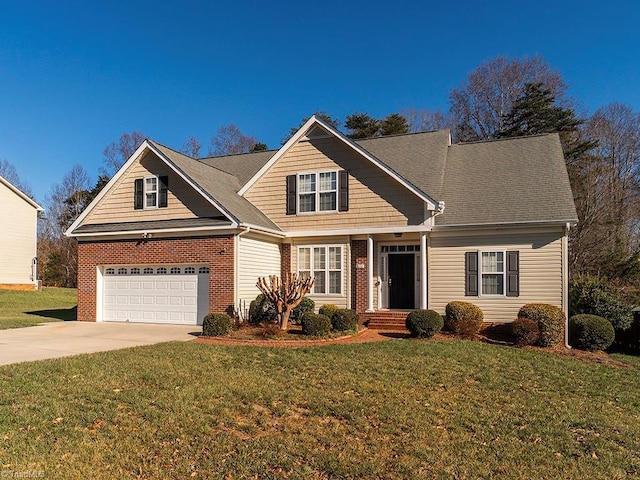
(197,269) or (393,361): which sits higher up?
(197,269)

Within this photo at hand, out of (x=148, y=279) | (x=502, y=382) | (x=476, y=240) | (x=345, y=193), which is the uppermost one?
(x=345, y=193)

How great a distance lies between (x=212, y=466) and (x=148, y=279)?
1289 centimetres

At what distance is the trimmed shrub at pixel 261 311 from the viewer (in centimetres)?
1519

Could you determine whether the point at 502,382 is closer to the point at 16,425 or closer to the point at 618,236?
the point at 16,425

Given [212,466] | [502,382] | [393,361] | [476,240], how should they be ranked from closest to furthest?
[212,466], [502,382], [393,361], [476,240]

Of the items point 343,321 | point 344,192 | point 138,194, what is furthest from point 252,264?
point 138,194

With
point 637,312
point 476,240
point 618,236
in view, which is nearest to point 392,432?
point 476,240

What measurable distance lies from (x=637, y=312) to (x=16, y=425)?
15577mm

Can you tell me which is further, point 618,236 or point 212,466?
point 618,236

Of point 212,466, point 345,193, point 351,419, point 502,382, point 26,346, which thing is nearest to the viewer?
point 212,466

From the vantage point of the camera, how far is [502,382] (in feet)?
28.7

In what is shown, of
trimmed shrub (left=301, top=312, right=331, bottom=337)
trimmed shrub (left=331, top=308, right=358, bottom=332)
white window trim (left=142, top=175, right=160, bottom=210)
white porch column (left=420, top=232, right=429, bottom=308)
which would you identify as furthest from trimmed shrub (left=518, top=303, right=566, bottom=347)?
white window trim (left=142, top=175, right=160, bottom=210)

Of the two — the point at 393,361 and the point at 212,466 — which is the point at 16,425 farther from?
the point at 393,361

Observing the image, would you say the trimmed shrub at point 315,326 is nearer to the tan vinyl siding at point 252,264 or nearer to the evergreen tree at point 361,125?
the tan vinyl siding at point 252,264
